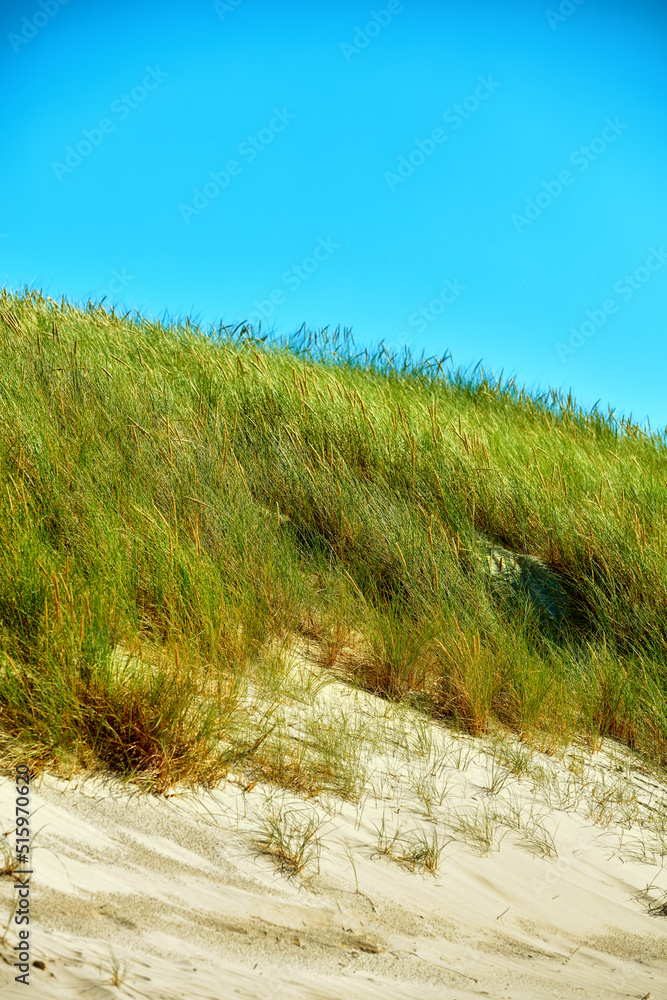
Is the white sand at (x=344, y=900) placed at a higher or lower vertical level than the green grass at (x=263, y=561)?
lower

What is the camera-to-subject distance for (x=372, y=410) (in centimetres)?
588

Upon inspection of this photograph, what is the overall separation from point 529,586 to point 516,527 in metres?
0.64

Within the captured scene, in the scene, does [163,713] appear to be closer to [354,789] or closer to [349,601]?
[354,789]

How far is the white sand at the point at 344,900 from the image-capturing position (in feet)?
6.15

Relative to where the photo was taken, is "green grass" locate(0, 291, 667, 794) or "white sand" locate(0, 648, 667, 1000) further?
"green grass" locate(0, 291, 667, 794)

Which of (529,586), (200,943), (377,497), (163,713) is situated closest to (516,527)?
(529,586)

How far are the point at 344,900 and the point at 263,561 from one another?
192cm

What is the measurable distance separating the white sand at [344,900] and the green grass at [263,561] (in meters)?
0.21

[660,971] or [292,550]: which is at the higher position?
[292,550]

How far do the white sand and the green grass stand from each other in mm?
209

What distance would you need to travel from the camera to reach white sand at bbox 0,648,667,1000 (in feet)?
6.15

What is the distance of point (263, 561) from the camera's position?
12.7ft

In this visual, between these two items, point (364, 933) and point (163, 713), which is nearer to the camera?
point (364, 933)

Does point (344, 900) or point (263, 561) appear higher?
point (263, 561)
